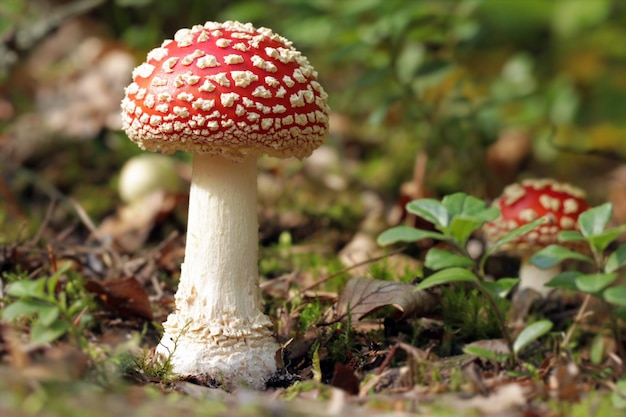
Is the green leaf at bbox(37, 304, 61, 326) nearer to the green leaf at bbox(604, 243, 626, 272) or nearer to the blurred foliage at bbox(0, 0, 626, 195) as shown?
the green leaf at bbox(604, 243, 626, 272)

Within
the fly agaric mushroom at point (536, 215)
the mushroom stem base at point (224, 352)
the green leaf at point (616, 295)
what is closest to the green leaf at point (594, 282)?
the green leaf at point (616, 295)

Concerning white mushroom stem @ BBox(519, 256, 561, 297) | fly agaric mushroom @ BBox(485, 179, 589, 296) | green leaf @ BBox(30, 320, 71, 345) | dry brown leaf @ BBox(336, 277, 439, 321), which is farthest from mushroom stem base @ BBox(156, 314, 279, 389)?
white mushroom stem @ BBox(519, 256, 561, 297)

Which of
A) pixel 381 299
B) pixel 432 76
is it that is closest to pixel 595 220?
pixel 381 299

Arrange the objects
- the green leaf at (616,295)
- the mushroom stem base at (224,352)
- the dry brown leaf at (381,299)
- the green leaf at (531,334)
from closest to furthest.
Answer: the green leaf at (616,295) < the green leaf at (531,334) < the mushroom stem base at (224,352) < the dry brown leaf at (381,299)

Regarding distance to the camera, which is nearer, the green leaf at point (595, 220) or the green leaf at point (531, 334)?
the green leaf at point (531, 334)

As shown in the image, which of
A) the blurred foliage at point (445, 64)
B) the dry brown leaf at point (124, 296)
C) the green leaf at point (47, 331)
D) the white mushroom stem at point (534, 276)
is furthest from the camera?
the blurred foliage at point (445, 64)

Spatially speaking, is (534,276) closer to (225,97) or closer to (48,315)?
(225,97)

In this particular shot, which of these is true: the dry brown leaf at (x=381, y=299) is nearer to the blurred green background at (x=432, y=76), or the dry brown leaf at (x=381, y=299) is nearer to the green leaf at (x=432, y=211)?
the green leaf at (x=432, y=211)
